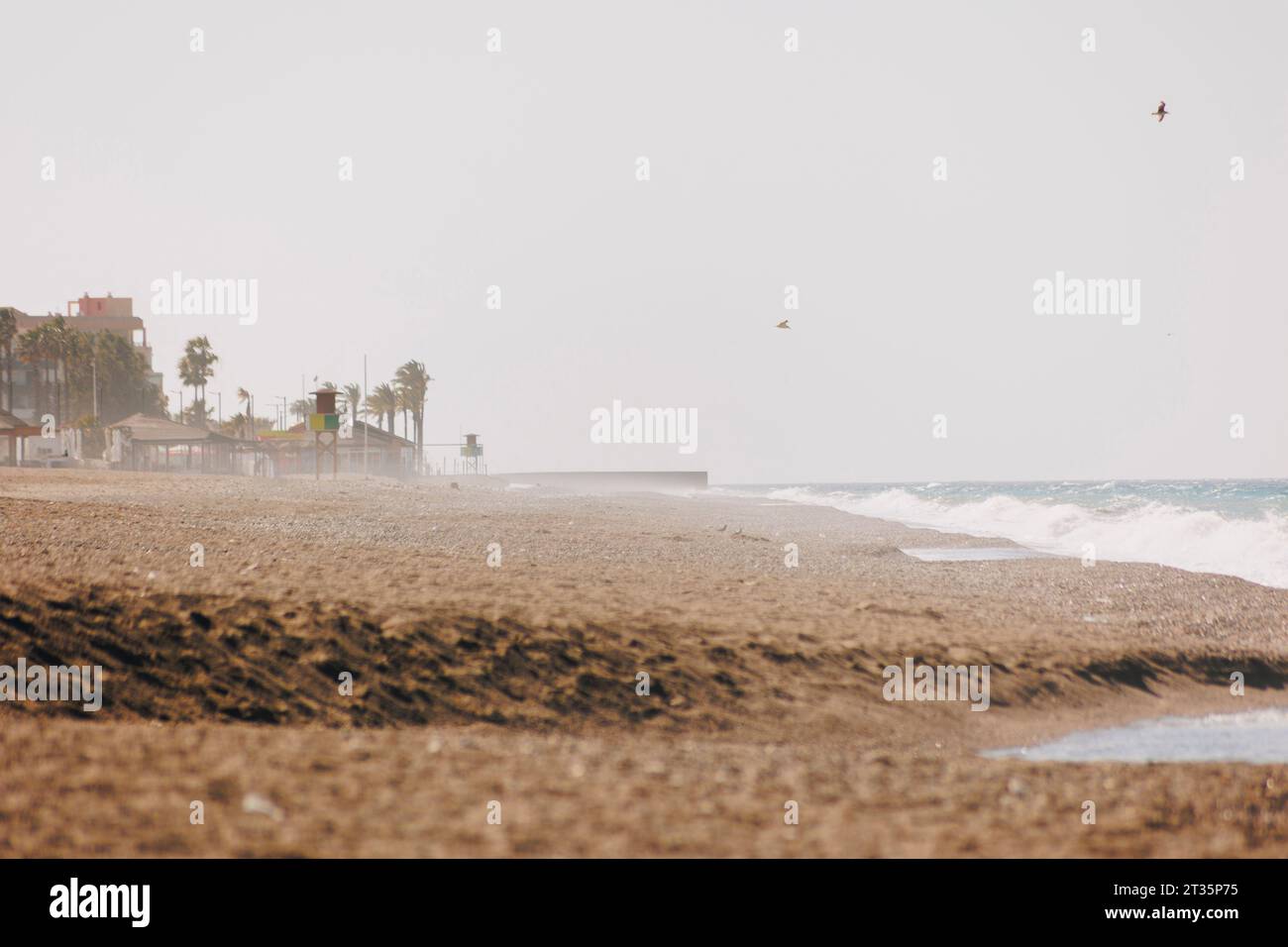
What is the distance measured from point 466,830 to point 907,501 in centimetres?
7087

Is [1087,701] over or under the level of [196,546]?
under

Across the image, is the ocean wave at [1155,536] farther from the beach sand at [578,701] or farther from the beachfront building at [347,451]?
the beachfront building at [347,451]

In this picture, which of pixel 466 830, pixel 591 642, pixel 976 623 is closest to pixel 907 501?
pixel 976 623

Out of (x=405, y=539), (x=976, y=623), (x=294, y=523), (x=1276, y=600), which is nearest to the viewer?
(x=976, y=623)

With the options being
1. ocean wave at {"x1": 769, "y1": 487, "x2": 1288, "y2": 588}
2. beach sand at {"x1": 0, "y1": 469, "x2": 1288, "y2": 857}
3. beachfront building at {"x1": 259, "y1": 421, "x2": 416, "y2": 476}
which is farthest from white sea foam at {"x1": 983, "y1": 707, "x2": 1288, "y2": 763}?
beachfront building at {"x1": 259, "y1": 421, "x2": 416, "y2": 476}

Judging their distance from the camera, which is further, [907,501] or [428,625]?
[907,501]

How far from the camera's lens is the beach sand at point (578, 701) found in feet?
19.3

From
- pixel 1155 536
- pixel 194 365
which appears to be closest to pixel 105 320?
pixel 194 365

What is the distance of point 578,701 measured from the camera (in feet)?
34.3
